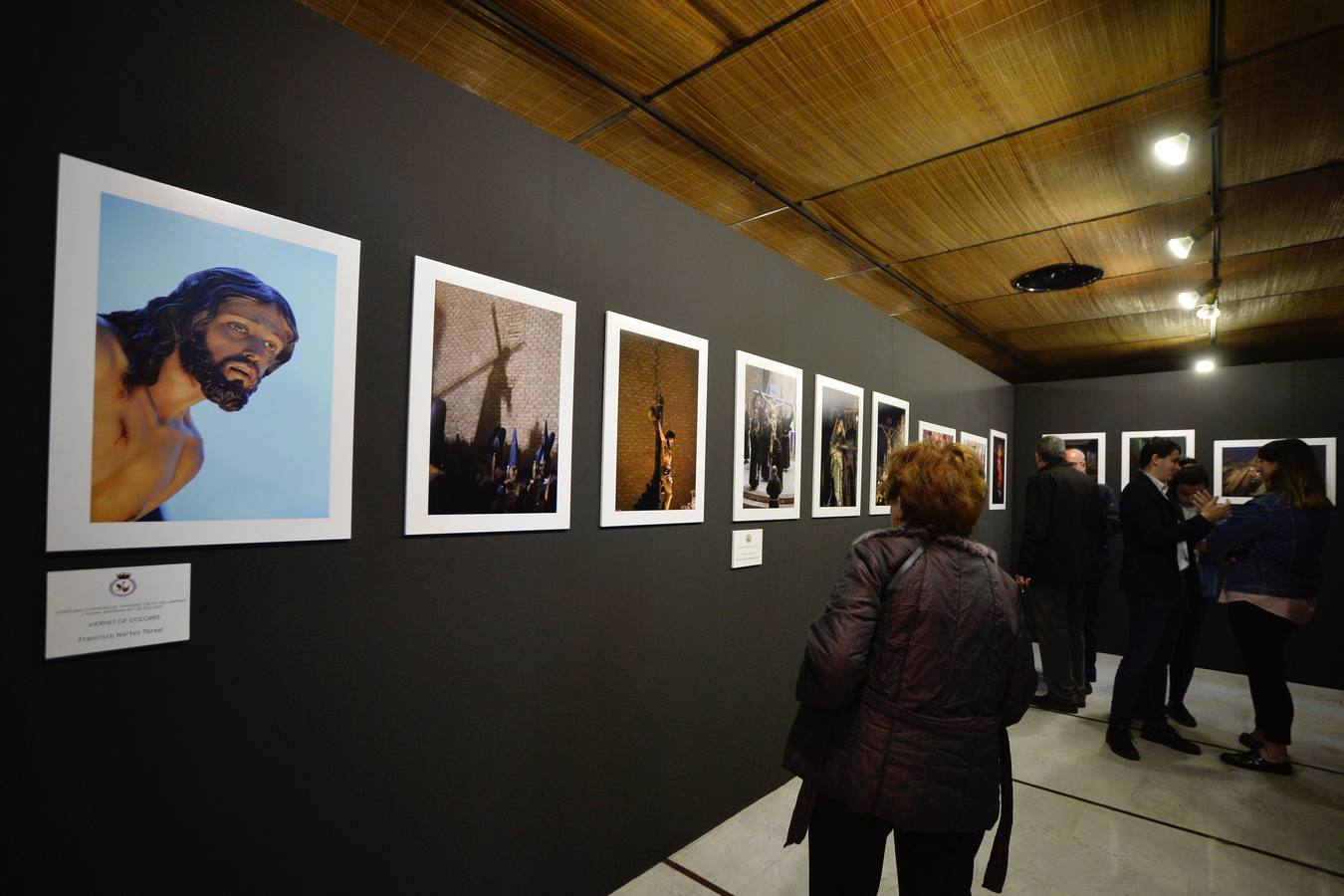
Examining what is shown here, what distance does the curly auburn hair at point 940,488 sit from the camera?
1.71 meters

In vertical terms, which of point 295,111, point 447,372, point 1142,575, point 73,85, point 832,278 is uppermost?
point 832,278

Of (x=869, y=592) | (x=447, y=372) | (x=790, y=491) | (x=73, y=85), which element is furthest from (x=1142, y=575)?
(x=73, y=85)

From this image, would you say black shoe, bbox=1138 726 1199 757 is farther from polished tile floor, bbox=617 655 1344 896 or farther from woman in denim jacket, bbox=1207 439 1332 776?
woman in denim jacket, bbox=1207 439 1332 776

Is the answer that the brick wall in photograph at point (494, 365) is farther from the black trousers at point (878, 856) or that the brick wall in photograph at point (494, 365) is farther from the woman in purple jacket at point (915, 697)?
the black trousers at point (878, 856)

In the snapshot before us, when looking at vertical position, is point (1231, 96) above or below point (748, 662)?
above

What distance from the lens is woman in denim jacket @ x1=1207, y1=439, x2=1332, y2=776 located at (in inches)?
133

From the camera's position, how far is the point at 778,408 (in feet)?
11.1

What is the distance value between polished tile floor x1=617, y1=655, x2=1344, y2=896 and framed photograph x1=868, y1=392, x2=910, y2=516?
189cm

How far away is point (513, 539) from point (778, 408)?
1764 mm

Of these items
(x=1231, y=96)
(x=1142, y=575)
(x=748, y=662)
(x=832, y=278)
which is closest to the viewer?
(x=1231, y=96)

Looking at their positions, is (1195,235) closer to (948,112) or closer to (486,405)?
(948,112)

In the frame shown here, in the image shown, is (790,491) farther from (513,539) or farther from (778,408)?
(513,539)

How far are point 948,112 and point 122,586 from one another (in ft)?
12.1

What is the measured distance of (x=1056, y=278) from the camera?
5.30 meters
